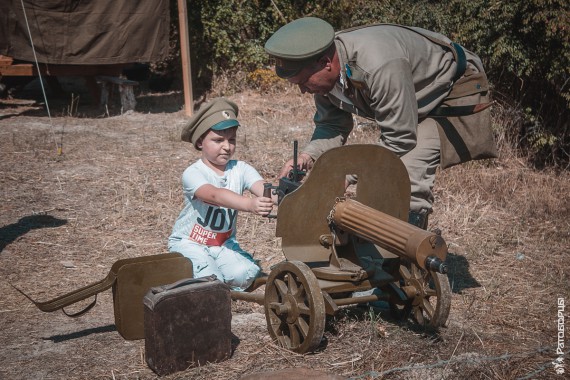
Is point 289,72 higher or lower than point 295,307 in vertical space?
higher

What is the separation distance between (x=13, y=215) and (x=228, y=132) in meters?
3.21

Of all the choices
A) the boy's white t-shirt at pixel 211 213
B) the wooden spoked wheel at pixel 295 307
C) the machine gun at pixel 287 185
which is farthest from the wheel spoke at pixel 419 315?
the boy's white t-shirt at pixel 211 213

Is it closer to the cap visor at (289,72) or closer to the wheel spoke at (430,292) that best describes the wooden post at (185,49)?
the cap visor at (289,72)

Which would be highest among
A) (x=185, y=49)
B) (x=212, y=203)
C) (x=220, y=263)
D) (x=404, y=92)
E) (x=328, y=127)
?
(x=404, y=92)

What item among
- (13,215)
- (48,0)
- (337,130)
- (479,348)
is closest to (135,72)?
(48,0)

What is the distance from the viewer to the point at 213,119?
14.7 ft

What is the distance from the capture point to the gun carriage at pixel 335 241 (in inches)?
144

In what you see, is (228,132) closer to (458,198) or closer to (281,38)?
(281,38)

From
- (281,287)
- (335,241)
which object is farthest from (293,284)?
(335,241)

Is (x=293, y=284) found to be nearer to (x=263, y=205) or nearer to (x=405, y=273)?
(x=263, y=205)

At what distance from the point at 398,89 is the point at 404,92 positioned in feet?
0.13

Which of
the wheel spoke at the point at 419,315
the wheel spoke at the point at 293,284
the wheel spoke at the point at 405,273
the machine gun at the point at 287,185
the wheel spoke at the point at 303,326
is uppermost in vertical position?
the machine gun at the point at 287,185

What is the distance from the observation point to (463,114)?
4555mm

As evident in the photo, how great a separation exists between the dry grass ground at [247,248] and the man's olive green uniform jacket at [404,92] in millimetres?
1154
